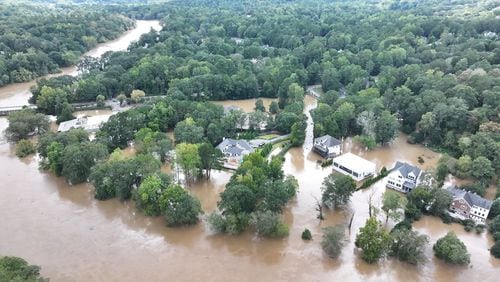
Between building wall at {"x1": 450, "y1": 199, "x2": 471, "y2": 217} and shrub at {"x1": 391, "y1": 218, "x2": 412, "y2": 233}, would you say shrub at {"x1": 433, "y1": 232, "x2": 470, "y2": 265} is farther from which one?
building wall at {"x1": 450, "y1": 199, "x2": 471, "y2": 217}

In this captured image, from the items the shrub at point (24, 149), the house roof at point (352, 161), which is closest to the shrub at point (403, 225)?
the house roof at point (352, 161)

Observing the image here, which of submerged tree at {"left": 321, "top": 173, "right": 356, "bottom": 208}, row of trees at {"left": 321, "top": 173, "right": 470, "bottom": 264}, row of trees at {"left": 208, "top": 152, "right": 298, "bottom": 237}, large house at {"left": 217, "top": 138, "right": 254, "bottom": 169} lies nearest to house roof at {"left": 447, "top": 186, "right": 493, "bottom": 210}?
row of trees at {"left": 321, "top": 173, "right": 470, "bottom": 264}

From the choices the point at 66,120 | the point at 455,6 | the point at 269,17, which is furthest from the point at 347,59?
the point at 455,6

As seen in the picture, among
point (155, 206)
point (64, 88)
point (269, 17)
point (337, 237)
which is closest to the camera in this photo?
point (337, 237)

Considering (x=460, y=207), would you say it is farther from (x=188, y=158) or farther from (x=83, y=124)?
(x=83, y=124)

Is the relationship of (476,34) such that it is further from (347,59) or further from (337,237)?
(337,237)
